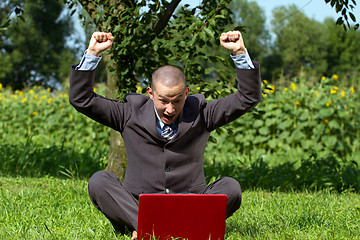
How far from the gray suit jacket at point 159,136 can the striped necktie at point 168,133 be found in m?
0.04

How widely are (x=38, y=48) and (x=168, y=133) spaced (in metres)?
26.4

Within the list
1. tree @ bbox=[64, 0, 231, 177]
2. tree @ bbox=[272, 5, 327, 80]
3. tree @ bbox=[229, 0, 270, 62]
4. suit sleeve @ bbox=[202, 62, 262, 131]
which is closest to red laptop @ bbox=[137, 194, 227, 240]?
suit sleeve @ bbox=[202, 62, 262, 131]

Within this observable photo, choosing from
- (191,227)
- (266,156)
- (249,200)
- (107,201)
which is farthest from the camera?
(266,156)

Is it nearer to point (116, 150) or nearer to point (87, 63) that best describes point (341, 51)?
point (116, 150)

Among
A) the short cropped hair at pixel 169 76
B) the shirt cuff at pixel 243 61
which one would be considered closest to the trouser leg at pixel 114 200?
the short cropped hair at pixel 169 76

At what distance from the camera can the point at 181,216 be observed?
2.07m

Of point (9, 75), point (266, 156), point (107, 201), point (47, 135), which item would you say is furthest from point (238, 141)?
point (9, 75)

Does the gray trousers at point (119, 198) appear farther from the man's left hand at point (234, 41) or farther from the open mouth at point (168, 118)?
the man's left hand at point (234, 41)

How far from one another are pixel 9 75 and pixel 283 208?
24954mm

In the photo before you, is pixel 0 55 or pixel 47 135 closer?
pixel 47 135

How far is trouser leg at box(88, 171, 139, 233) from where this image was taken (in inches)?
89.3

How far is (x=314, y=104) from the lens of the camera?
633cm

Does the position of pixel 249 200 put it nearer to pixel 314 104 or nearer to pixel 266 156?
pixel 266 156

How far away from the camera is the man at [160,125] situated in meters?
2.20
